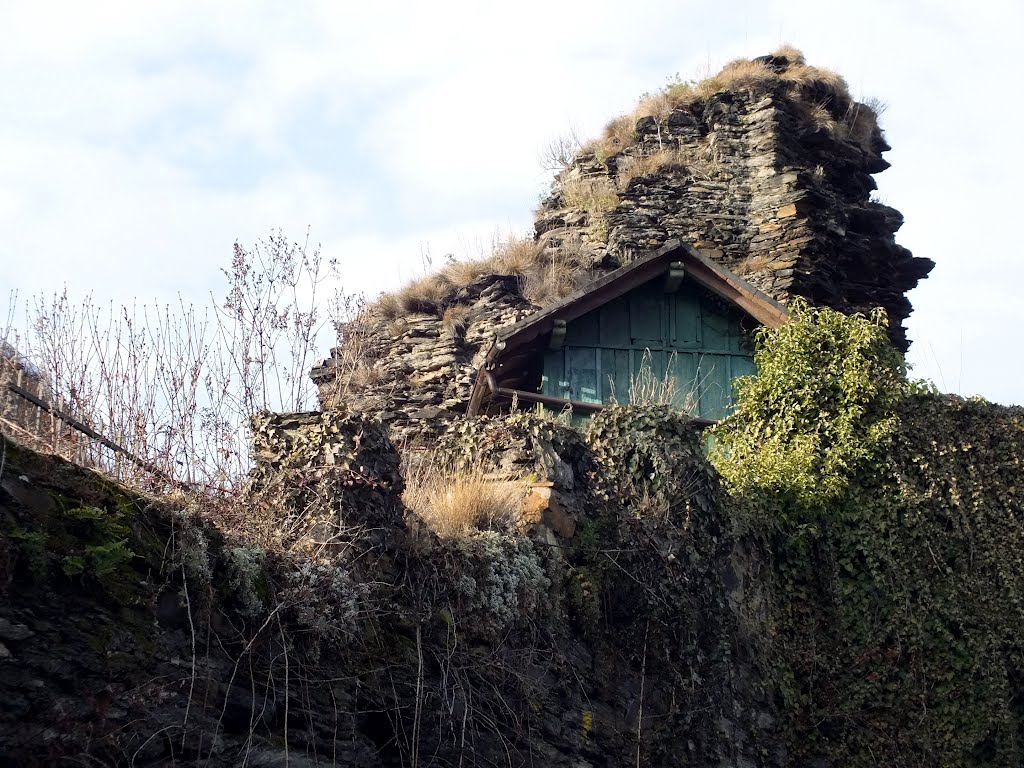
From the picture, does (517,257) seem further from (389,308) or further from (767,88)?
(767,88)

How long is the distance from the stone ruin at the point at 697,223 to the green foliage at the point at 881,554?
579cm

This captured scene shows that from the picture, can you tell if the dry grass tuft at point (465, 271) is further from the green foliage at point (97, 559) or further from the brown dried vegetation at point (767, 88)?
the green foliage at point (97, 559)

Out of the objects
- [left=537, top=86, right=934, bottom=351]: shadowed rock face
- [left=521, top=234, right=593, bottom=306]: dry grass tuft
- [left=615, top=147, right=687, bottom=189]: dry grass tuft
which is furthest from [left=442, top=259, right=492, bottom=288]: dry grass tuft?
[left=615, top=147, right=687, bottom=189]: dry grass tuft

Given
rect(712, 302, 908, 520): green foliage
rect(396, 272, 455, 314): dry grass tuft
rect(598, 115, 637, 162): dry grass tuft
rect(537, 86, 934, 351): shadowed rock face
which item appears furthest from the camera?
Result: rect(598, 115, 637, 162): dry grass tuft

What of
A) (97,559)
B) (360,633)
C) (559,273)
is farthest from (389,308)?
(97,559)

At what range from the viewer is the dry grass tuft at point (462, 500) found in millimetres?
8430

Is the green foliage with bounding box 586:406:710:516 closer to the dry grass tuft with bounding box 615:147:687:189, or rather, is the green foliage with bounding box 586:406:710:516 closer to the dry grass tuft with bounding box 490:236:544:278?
the dry grass tuft with bounding box 490:236:544:278

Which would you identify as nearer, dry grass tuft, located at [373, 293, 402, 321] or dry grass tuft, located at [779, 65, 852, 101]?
dry grass tuft, located at [373, 293, 402, 321]

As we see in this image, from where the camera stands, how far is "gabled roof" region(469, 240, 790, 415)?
15.3m

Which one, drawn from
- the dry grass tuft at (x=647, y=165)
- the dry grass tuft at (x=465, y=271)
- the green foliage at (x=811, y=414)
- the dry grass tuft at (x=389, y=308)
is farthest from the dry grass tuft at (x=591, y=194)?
the green foliage at (x=811, y=414)

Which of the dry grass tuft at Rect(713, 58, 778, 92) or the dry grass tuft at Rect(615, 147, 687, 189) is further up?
the dry grass tuft at Rect(713, 58, 778, 92)

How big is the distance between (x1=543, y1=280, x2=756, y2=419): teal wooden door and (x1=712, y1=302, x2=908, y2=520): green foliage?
2741 millimetres

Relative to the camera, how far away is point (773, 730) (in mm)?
10383

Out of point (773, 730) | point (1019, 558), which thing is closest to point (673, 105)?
point (1019, 558)
